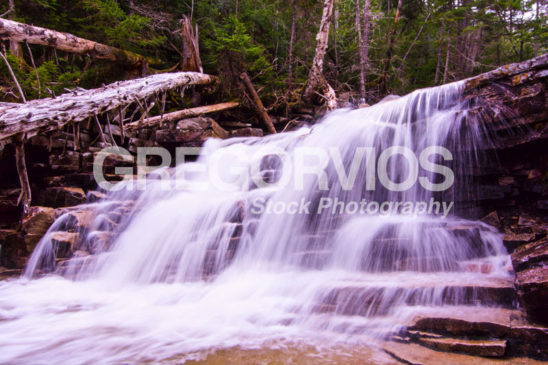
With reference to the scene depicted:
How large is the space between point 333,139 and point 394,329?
169 inches

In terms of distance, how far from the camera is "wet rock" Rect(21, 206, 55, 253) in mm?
5016

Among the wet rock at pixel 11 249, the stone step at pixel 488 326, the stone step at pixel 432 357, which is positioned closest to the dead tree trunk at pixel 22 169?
the wet rock at pixel 11 249

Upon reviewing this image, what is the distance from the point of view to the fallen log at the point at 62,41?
6312mm

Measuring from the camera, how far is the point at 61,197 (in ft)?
20.1

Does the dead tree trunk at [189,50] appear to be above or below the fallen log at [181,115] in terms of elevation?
above

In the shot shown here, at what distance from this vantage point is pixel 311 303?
3090 mm

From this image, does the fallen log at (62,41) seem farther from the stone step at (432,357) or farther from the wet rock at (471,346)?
the wet rock at (471,346)

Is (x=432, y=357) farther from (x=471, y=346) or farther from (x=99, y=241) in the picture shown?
(x=99, y=241)

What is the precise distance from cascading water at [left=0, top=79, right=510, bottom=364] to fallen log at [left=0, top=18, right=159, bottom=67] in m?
4.00

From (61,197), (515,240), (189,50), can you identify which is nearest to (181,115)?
(189,50)

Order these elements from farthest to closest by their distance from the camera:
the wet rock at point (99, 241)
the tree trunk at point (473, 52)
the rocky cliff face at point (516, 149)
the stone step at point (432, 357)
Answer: the tree trunk at point (473, 52)
the wet rock at point (99, 241)
the rocky cliff face at point (516, 149)
the stone step at point (432, 357)

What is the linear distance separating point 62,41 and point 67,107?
11.0 ft

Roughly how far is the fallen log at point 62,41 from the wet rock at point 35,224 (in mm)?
3939

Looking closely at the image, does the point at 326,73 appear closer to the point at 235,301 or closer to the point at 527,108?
the point at 527,108
